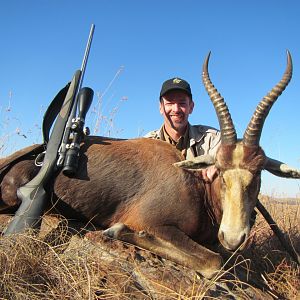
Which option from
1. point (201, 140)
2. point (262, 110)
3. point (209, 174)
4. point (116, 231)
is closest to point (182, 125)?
point (201, 140)

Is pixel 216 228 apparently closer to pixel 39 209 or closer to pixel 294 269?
pixel 294 269

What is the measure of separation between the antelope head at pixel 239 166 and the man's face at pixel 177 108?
1.50 m

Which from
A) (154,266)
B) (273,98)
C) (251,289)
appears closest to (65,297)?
(154,266)

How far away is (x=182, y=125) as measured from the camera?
232 inches

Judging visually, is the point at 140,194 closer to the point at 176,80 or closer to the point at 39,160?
the point at 39,160

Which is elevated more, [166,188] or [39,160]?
[39,160]

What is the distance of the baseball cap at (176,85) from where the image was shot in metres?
5.73

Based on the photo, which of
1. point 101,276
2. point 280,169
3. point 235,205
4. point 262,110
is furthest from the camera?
point 280,169

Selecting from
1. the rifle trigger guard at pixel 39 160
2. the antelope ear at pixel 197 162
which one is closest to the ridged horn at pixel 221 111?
the antelope ear at pixel 197 162

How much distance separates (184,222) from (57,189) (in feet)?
4.86

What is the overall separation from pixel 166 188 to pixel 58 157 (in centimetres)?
129

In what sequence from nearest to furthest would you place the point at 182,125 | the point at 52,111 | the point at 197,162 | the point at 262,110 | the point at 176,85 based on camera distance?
1. the point at 262,110
2. the point at 197,162
3. the point at 52,111
4. the point at 176,85
5. the point at 182,125

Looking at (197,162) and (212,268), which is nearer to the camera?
(212,268)

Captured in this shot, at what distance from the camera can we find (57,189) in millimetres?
4180
